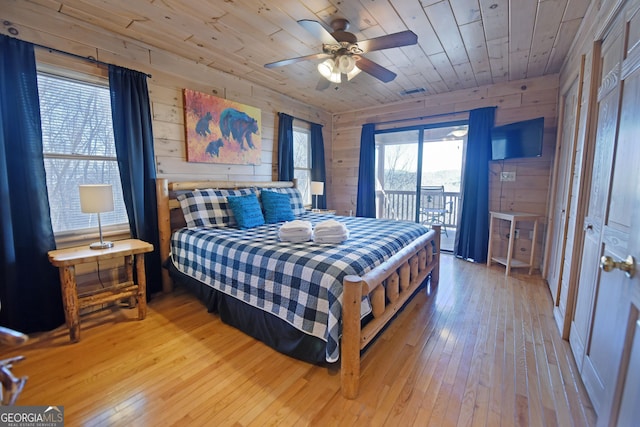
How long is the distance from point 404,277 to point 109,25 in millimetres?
3250

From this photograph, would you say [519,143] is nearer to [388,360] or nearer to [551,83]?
[551,83]

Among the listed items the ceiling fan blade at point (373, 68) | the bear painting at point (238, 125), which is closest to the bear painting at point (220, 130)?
the bear painting at point (238, 125)

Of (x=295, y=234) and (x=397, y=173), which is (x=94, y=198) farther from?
(x=397, y=173)

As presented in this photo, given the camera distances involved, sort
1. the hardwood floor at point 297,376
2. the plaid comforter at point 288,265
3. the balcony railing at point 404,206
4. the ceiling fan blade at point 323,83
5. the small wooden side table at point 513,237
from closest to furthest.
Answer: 1. the hardwood floor at point 297,376
2. the plaid comforter at point 288,265
3. the ceiling fan blade at point 323,83
4. the small wooden side table at point 513,237
5. the balcony railing at point 404,206

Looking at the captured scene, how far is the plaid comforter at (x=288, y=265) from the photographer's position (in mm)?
1584

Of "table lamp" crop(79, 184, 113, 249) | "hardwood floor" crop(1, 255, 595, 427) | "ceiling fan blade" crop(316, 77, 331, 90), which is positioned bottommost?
"hardwood floor" crop(1, 255, 595, 427)

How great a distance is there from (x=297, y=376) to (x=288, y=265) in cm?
67

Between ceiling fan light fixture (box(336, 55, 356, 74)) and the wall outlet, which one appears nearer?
ceiling fan light fixture (box(336, 55, 356, 74))

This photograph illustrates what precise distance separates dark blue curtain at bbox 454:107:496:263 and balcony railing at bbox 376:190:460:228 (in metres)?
1.53

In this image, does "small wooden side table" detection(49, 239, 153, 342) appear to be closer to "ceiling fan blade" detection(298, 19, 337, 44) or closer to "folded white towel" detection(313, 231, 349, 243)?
"folded white towel" detection(313, 231, 349, 243)

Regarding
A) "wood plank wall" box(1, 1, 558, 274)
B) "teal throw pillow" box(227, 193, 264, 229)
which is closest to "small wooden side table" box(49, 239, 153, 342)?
"teal throw pillow" box(227, 193, 264, 229)

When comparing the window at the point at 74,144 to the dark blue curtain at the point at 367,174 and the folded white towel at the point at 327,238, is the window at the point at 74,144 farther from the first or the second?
the dark blue curtain at the point at 367,174

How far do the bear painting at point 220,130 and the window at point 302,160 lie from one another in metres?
0.91

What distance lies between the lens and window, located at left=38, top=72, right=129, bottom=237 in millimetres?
2160
